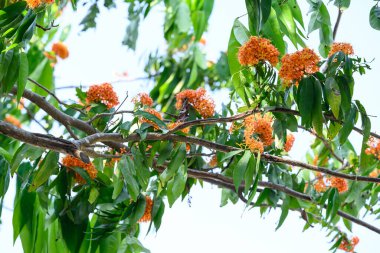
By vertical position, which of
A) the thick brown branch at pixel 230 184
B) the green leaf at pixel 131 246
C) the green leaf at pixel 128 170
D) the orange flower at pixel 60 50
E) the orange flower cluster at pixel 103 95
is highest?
the orange flower at pixel 60 50

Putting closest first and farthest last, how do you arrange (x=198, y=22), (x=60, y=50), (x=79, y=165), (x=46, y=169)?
(x=46, y=169)
(x=79, y=165)
(x=198, y=22)
(x=60, y=50)

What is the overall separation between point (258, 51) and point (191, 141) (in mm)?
221

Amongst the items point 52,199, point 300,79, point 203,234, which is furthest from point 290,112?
point 203,234

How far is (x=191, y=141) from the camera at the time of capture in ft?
5.22

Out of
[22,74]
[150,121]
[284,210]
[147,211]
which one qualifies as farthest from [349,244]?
[22,74]

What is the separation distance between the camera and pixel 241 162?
155 centimetres

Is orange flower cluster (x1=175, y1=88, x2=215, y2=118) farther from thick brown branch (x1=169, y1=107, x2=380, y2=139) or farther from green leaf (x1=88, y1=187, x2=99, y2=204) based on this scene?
green leaf (x1=88, y1=187, x2=99, y2=204)

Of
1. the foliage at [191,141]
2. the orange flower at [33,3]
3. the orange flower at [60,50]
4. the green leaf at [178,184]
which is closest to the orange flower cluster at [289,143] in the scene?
the foliage at [191,141]

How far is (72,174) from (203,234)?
1.86 meters

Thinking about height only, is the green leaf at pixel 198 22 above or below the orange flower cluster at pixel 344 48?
above

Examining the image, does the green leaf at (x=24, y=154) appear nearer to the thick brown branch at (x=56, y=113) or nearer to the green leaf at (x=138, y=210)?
the thick brown branch at (x=56, y=113)

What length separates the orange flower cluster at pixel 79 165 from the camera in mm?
1787

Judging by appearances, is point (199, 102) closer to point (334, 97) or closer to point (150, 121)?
point (150, 121)

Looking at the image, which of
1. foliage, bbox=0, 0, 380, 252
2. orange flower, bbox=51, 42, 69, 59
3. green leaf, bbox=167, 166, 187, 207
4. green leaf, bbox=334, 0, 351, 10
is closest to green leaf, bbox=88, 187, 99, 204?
foliage, bbox=0, 0, 380, 252
